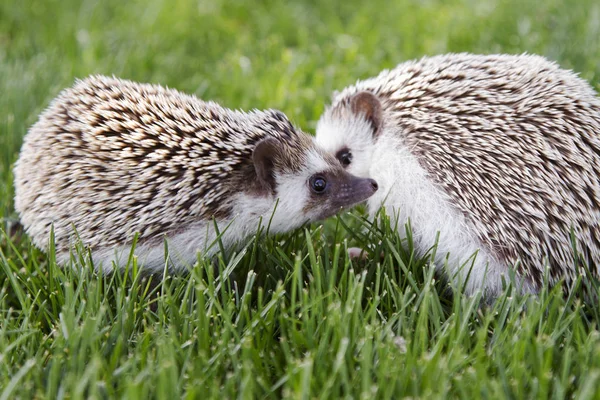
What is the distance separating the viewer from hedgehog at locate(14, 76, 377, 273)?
136 inches

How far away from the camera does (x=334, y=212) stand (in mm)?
3740

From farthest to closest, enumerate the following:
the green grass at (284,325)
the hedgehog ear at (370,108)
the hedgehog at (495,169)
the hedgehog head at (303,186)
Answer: the hedgehog ear at (370,108) < the hedgehog head at (303,186) < the hedgehog at (495,169) < the green grass at (284,325)

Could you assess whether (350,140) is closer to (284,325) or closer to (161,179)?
(161,179)

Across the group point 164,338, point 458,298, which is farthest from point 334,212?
point 164,338

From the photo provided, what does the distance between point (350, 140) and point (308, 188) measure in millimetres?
665

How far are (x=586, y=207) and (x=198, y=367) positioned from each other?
1904 millimetres

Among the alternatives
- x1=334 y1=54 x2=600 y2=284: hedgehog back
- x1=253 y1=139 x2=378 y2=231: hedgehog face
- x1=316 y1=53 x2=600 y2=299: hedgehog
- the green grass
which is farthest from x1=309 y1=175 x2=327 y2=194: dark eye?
x1=334 y1=54 x2=600 y2=284: hedgehog back

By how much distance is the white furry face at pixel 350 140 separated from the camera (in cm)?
419

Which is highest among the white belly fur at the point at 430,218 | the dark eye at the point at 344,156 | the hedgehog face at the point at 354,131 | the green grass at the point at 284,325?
the hedgehog face at the point at 354,131

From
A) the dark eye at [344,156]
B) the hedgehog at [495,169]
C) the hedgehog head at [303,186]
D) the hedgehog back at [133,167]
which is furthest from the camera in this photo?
the dark eye at [344,156]

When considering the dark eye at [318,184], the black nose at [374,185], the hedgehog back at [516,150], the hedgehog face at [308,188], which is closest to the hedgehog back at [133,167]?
the hedgehog face at [308,188]

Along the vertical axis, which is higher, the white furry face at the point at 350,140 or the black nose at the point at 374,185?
the white furry face at the point at 350,140

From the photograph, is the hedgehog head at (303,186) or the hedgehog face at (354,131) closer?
the hedgehog head at (303,186)

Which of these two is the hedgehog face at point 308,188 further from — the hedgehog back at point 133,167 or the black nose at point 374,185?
the hedgehog back at point 133,167
